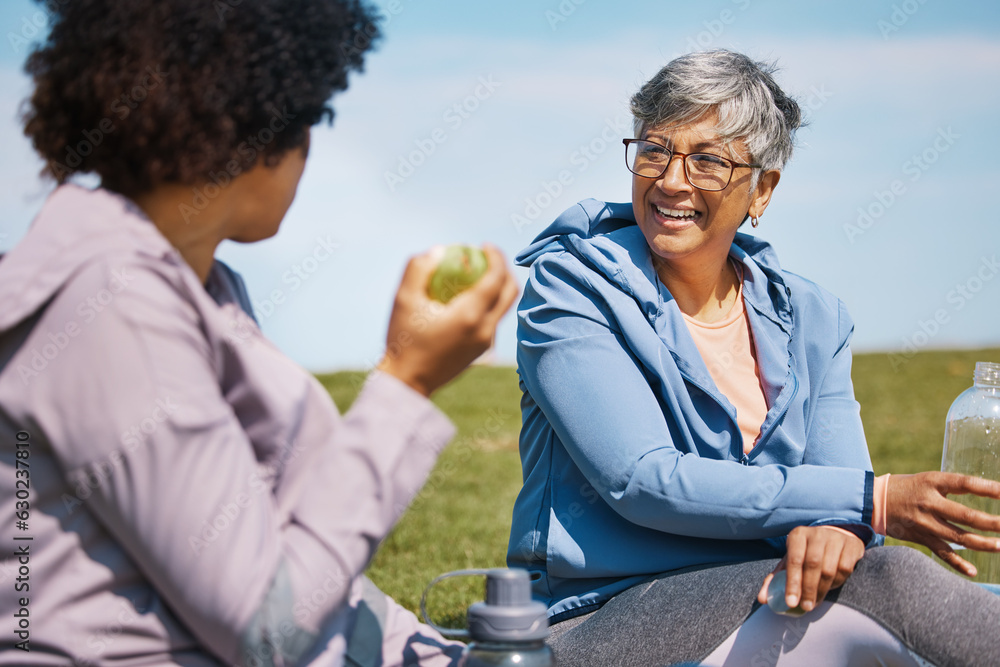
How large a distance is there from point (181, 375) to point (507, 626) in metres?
0.67

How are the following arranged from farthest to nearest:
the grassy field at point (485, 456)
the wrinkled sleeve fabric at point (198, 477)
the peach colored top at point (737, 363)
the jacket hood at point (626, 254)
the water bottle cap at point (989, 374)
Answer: the grassy field at point (485, 456), the water bottle cap at point (989, 374), the peach colored top at point (737, 363), the jacket hood at point (626, 254), the wrinkled sleeve fabric at point (198, 477)

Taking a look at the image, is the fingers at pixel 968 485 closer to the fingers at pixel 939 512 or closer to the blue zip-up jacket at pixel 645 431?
the fingers at pixel 939 512

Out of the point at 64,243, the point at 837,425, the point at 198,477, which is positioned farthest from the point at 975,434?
the point at 64,243

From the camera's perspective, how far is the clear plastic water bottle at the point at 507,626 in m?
1.56

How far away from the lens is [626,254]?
110 inches

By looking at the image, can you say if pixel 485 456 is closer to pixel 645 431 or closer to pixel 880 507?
pixel 645 431

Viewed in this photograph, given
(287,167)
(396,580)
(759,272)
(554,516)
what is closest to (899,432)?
(396,580)

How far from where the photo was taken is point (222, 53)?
4.61 ft

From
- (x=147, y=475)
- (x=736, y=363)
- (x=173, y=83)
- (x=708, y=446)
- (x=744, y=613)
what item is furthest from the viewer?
(x=736, y=363)

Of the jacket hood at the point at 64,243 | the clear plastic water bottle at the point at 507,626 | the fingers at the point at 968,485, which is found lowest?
the fingers at the point at 968,485

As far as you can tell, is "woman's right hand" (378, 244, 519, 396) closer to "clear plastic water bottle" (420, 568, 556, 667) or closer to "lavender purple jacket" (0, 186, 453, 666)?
"lavender purple jacket" (0, 186, 453, 666)

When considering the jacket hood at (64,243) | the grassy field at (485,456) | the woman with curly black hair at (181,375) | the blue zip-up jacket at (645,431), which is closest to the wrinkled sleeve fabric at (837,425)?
the blue zip-up jacket at (645,431)

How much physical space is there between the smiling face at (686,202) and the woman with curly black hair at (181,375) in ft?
4.65

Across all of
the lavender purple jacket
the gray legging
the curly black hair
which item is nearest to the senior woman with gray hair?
the gray legging
